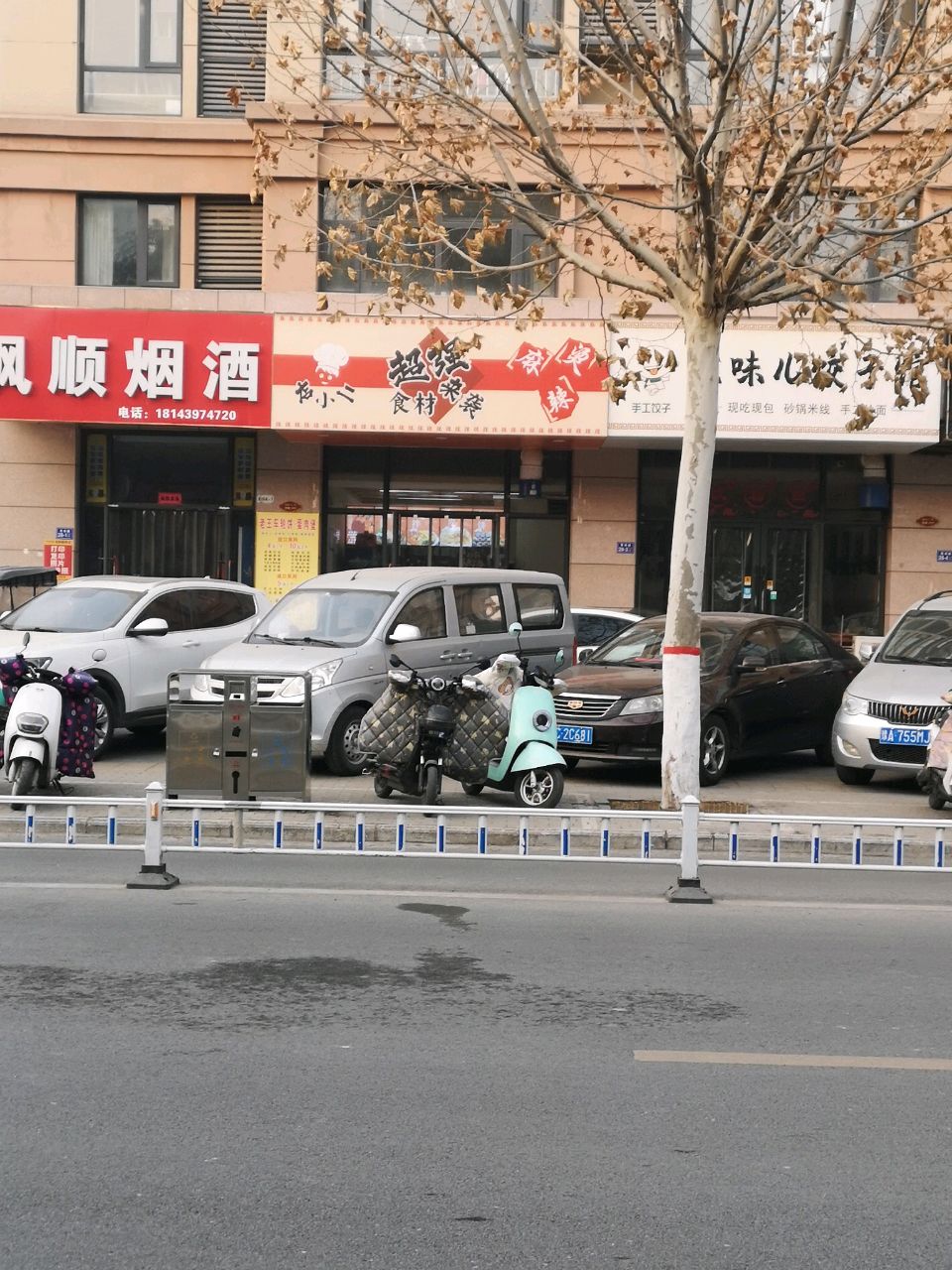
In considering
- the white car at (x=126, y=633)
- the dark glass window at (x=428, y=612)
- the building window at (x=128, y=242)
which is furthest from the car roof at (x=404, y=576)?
the building window at (x=128, y=242)

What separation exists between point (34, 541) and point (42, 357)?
302cm

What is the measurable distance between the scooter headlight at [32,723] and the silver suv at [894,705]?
6783 millimetres

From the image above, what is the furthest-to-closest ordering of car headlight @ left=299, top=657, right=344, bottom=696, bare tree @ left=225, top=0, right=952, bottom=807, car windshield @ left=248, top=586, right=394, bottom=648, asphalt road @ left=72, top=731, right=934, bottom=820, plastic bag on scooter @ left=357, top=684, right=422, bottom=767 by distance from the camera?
car windshield @ left=248, top=586, right=394, bottom=648, car headlight @ left=299, top=657, right=344, bottom=696, asphalt road @ left=72, top=731, right=934, bottom=820, plastic bag on scooter @ left=357, top=684, right=422, bottom=767, bare tree @ left=225, top=0, right=952, bottom=807

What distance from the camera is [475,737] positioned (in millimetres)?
11875

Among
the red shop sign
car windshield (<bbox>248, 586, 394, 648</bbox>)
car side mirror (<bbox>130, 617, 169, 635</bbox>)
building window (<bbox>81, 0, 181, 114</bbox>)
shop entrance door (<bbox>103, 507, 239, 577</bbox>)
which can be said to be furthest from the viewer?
shop entrance door (<bbox>103, 507, 239, 577</bbox>)

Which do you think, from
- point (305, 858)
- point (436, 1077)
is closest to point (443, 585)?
point (305, 858)

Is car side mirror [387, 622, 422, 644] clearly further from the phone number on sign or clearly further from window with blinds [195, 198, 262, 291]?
window with blinds [195, 198, 262, 291]

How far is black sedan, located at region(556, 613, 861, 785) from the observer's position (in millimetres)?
13586

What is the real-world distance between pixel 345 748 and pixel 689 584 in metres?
3.48

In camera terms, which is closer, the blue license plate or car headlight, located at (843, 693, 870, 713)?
the blue license plate

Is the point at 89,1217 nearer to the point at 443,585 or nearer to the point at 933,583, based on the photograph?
the point at 443,585

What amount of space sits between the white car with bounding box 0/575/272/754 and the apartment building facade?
6280 millimetres

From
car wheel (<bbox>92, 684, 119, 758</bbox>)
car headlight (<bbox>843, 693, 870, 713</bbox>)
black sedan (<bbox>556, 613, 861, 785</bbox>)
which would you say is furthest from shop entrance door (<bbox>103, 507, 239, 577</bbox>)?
car headlight (<bbox>843, 693, 870, 713</bbox>)

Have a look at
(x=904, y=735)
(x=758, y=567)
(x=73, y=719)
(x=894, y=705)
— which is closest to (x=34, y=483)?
(x=758, y=567)
